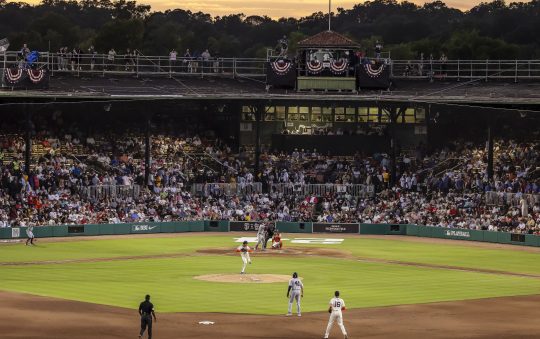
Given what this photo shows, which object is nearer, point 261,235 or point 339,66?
point 261,235

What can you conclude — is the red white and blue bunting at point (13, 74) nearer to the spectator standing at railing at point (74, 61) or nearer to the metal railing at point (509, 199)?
the spectator standing at railing at point (74, 61)

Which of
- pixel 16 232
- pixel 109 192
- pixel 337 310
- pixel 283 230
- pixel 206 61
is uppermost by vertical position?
pixel 206 61

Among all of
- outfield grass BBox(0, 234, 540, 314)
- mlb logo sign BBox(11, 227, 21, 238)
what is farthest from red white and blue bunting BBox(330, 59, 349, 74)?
mlb logo sign BBox(11, 227, 21, 238)

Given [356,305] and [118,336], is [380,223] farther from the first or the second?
[118,336]

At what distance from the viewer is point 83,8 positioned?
625ft

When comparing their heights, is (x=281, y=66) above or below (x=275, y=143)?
above

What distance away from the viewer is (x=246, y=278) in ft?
154

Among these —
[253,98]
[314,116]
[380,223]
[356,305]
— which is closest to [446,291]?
[356,305]

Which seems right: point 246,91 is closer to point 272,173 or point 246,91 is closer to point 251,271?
point 272,173

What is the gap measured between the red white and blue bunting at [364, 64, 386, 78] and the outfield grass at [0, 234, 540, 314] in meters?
18.5

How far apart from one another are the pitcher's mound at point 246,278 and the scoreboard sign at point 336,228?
2512 cm

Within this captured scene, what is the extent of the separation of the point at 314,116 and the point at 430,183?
37.9ft

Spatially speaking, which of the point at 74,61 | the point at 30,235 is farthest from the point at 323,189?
the point at 30,235

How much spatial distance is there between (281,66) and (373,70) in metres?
6.69
